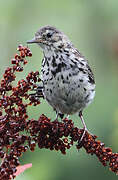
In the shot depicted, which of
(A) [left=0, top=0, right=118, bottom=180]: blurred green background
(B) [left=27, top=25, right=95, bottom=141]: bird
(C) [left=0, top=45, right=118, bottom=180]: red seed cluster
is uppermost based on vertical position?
(A) [left=0, top=0, right=118, bottom=180]: blurred green background

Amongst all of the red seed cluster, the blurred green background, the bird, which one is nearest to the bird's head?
the bird

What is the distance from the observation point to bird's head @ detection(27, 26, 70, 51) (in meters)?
4.98

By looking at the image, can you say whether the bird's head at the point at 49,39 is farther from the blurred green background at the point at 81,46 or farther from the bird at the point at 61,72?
the blurred green background at the point at 81,46

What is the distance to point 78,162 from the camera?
699 cm

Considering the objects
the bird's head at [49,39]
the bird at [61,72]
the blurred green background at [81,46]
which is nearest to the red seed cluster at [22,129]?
the bird at [61,72]

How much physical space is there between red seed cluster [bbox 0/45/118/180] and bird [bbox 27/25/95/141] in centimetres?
60

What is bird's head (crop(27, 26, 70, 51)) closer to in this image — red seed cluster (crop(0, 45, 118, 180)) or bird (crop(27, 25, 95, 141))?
bird (crop(27, 25, 95, 141))

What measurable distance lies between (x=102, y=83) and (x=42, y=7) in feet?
5.37

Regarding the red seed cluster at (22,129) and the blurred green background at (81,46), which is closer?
the red seed cluster at (22,129)

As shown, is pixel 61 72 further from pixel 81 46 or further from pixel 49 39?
pixel 81 46

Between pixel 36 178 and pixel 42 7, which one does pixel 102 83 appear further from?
pixel 36 178

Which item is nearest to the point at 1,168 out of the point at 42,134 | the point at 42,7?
the point at 42,134

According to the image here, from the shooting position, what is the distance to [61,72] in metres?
5.12

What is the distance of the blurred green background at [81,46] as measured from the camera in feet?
22.9
